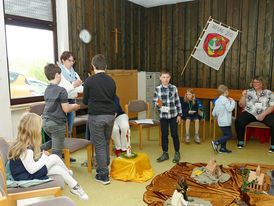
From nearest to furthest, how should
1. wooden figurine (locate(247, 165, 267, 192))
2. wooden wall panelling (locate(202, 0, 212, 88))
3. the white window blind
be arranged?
1. wooden figurine (locate(247, 165, 267, 192))
2. the white window blind
3. wooden wall panelling (locate(202, 0, 212, 88))

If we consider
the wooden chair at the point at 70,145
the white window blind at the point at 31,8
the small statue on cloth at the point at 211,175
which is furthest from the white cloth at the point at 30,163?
the white window blind at the point at 31,8

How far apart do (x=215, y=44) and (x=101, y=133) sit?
175 inches

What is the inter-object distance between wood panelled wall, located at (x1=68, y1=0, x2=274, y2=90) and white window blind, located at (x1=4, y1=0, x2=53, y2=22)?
1.49 feet

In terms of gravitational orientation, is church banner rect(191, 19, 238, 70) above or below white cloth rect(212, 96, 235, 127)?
above

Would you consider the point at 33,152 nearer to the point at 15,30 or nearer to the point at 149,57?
the point at 15,30

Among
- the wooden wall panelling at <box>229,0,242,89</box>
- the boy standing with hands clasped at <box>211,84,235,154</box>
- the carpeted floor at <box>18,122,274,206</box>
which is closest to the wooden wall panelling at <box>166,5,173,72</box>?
the wooden wall panelling at <box>229,0,242,89</box>

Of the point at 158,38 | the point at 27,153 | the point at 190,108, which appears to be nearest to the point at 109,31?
the point at 158,38

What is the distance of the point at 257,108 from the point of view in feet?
14.6

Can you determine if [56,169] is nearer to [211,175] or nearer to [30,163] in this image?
[30,163]

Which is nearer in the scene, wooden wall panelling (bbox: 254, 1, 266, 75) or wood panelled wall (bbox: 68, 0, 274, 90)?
wood panelled wall (bbox: 68, 0, 274, 90)

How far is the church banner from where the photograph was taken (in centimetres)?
612

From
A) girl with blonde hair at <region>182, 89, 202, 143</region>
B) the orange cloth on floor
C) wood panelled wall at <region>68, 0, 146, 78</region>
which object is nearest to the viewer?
the orange cloth on floor

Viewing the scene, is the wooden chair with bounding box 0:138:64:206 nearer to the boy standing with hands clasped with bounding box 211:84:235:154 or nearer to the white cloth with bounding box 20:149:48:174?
the white cloth with bounding box 20:149:48:174

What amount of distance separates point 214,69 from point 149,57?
5.83 ft
